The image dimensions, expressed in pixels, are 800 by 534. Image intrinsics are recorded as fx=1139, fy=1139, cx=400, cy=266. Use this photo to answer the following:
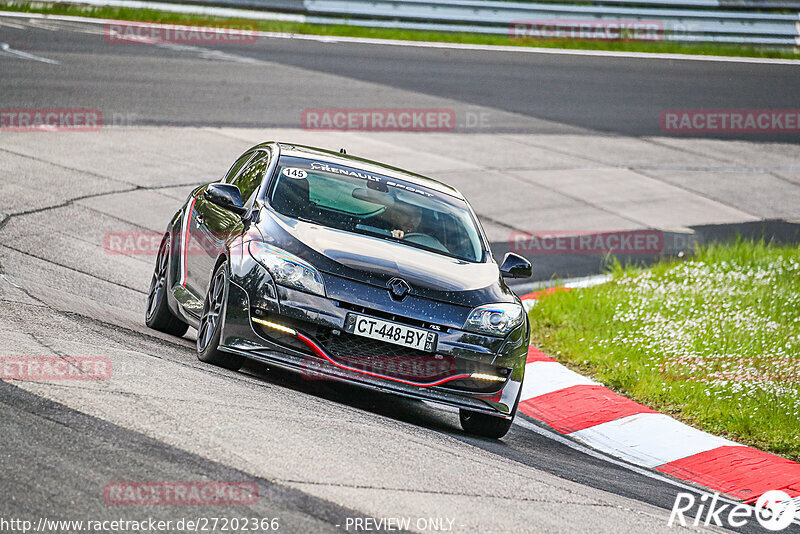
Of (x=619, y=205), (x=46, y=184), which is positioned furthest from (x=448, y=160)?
(x=46, y=184)

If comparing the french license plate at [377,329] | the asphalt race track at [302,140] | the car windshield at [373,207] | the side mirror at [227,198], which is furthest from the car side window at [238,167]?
the french license plate at [377,329]

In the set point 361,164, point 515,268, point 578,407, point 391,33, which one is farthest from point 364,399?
point 391,33

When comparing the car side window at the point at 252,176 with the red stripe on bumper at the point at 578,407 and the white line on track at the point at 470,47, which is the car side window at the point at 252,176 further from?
the white line on track at the point at 470,47

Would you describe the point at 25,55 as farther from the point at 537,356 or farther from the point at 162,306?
the point at 537,356

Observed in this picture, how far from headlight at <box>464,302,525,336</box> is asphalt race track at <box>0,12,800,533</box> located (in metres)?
0.68

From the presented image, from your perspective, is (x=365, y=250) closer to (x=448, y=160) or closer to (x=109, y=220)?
(x=109, y=220)

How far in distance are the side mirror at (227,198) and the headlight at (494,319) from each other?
1.74m

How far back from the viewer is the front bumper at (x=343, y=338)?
6.70 m

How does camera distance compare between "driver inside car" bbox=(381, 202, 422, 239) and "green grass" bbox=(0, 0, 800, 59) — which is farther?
"green grass" bbox=(0, 0, 800, 59)

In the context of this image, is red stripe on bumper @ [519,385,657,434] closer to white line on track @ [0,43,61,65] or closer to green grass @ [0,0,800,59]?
white line on track @ [0,43,61,65]

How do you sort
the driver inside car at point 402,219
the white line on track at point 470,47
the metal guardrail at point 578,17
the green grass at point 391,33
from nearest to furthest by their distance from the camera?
the driver inside car at point 402,219
the white line on track at point 470,47
the green grass at point 391,33
the metal guardrail at point 578,17

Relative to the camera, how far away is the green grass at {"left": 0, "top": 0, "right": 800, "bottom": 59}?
79.5ft

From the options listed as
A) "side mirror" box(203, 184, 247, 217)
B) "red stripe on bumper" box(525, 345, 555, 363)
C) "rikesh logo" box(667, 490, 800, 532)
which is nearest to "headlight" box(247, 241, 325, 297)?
"side mirror" box(203, 184, 247, 217)

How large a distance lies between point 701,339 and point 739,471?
2.73 m
